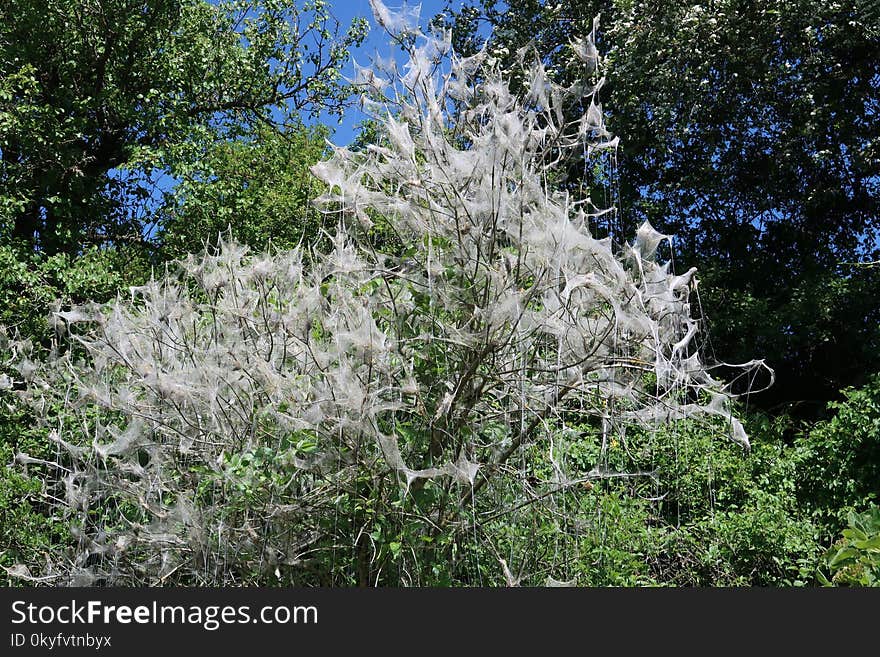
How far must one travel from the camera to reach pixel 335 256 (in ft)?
13.2

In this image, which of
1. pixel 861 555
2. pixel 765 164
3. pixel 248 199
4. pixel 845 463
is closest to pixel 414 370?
pixel 861 555

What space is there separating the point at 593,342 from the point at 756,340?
21.7 ft

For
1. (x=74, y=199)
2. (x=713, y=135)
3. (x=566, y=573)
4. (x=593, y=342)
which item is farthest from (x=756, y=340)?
(x=74, y=199)

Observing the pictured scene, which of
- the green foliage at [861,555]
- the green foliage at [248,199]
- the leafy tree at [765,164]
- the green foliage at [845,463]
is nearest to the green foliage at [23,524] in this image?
the green foliage at [248,199]

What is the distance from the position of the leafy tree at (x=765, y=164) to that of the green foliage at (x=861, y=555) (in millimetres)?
5059

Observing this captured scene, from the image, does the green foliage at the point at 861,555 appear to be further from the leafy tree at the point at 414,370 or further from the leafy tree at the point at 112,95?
the leafy tree at the point at 112,95

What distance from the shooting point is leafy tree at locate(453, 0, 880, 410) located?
924 cm

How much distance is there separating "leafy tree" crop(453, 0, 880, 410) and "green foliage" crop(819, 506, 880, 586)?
16.6 feet

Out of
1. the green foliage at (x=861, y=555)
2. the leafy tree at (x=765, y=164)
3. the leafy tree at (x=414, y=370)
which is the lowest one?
the green foliage at (x=861, y=555)

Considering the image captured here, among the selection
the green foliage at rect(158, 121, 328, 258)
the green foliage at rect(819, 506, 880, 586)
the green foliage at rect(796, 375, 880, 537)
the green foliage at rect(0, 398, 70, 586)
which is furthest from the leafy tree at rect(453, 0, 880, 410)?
the green foliage at rect(0, 398, 70, 586)

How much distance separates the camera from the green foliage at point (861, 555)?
3.70m

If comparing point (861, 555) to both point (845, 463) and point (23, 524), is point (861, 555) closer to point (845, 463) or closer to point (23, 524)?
point (845, 463)

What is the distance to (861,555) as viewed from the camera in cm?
393

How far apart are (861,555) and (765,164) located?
6868 mm
